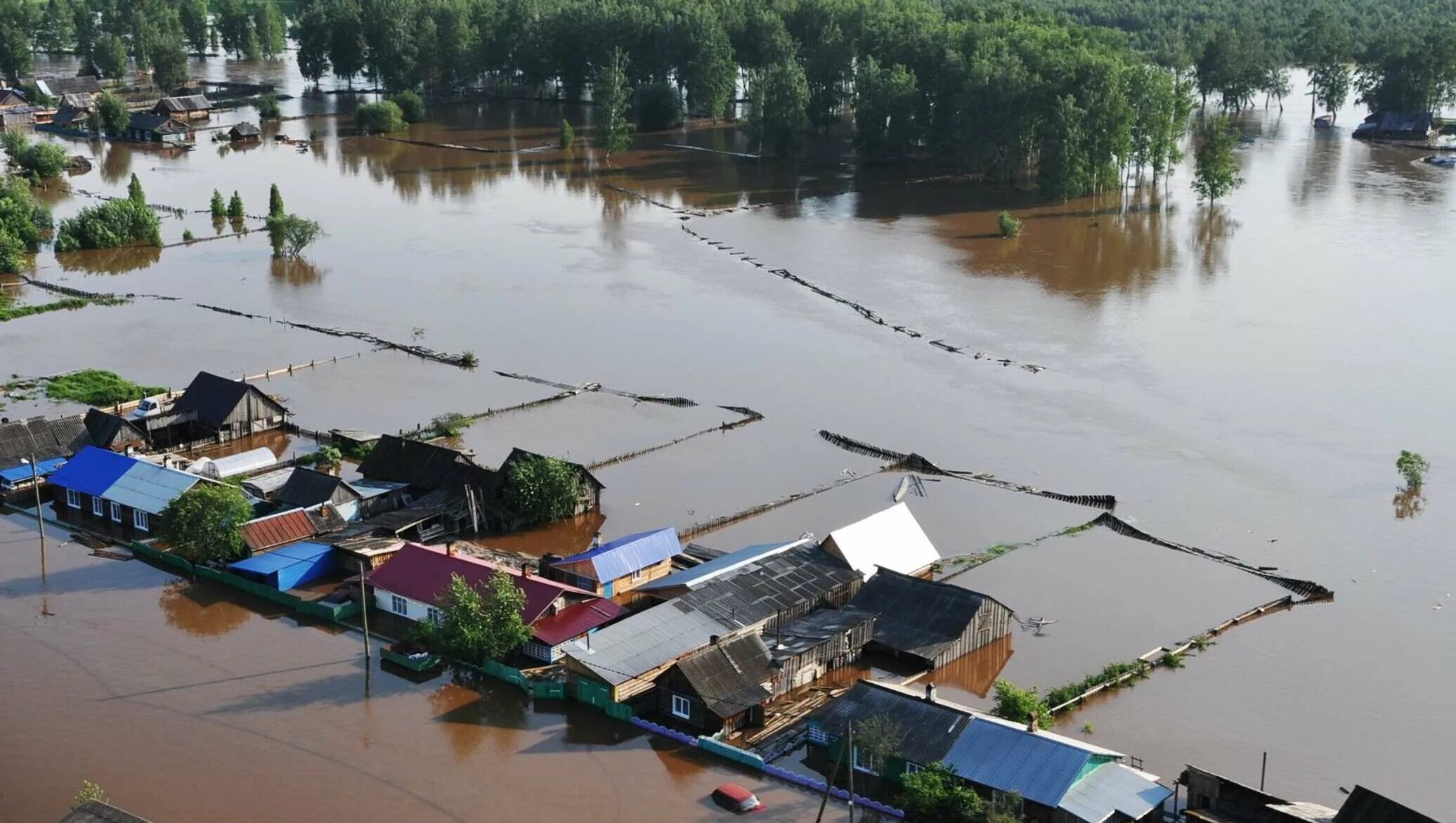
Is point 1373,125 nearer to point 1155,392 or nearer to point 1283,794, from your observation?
point 1155,392

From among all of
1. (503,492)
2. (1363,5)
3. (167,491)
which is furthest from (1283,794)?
(1363,5)

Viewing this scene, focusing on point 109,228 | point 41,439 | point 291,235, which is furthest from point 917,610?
point 109,228

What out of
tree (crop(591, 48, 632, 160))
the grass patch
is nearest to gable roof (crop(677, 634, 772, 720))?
the grass patch

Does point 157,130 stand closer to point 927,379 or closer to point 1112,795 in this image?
point 927,379

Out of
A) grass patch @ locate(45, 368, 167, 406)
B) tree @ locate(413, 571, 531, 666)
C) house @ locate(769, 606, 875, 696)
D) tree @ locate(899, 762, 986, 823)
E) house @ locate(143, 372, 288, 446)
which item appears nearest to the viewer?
tree @ locate(899, 762, 986, 823)

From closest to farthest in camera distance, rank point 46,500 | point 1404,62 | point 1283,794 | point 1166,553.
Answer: point 1283,794
point 1166,553
point 46,500
point 1404,62

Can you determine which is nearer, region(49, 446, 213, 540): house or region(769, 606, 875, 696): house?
region(769, 606, 875, 696): house

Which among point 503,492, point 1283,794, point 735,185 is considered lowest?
point 1283,794

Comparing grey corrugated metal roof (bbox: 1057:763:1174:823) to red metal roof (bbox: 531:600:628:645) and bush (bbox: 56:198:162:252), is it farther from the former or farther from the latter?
bush (bbox: 56:198:162:252)
